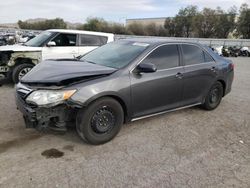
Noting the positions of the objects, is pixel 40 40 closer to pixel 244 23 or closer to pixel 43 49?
pixel 43 49

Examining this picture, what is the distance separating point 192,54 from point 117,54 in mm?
1595

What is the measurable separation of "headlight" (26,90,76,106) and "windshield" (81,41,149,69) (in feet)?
3.39

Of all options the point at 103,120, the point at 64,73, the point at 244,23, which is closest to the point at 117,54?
the point at 64,73

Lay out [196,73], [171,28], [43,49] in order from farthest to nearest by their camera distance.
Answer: [171,28]
[43,49]
[196,73]

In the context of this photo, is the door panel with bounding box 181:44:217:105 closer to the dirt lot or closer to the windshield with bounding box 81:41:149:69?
the dirt lot

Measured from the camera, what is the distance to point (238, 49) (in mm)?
24344

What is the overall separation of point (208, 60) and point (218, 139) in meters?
1.90

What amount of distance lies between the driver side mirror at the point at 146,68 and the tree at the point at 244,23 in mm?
48797

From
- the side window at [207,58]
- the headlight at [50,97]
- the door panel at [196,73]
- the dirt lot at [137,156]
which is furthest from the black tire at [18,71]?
the side window at [207,58]

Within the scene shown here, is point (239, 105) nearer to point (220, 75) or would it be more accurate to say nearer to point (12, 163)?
point (220, 75)

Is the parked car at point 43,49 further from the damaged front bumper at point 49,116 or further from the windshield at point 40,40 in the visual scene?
the damaged front bumper at point 49,116

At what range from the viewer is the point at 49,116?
11.7ft

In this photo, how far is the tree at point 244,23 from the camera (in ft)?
153

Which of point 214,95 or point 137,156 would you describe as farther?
point 214,95
